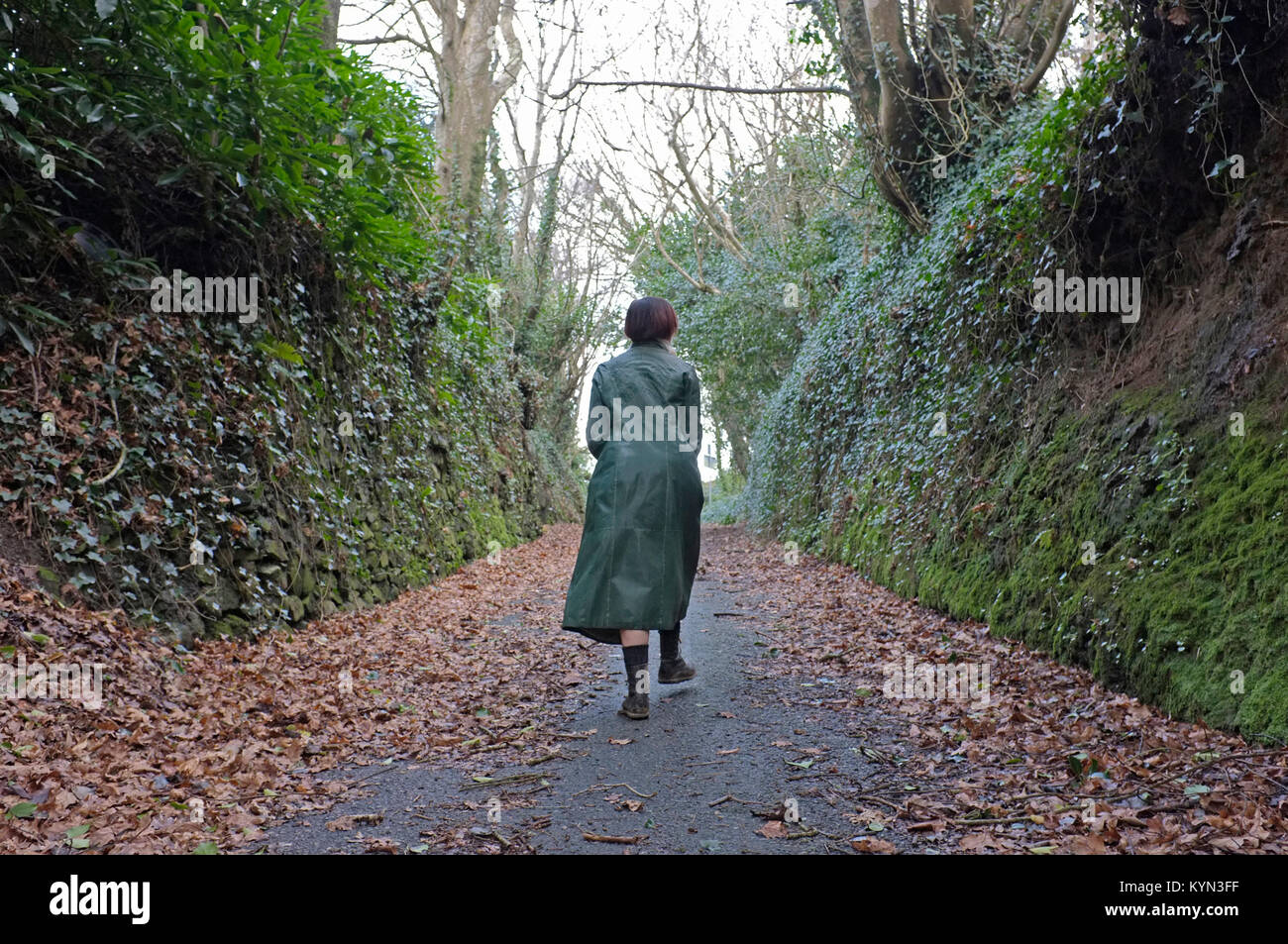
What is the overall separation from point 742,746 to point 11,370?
15.6 feet

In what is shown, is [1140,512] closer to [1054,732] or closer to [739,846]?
[1054,732]

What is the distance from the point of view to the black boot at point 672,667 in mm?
5453

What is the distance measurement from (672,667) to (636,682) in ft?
2.50

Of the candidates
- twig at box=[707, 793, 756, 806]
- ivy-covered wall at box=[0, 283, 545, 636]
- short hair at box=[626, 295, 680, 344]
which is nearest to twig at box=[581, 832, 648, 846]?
twig at box=[707, 793, 756, 806]

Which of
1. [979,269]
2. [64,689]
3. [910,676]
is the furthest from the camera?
[979,269]

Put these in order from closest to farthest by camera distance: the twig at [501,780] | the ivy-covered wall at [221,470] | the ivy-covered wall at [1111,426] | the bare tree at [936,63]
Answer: the twig at [501,780], the ivy-covered wall at [1111,426], the ivy-covered wall at [221,470], the bare tree at [936,63]

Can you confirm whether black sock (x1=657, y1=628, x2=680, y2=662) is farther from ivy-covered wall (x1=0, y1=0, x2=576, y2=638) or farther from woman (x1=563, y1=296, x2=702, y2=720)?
ivy-covered wall (x1=0, y1=0, x2=576, y2=638)

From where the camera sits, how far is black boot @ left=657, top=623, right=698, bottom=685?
17.9 ft

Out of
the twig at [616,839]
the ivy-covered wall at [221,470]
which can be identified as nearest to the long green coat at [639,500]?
the twig at [616,839]

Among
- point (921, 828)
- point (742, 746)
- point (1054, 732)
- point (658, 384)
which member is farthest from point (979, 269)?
point (921, 828)

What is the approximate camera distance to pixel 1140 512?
4812 mm

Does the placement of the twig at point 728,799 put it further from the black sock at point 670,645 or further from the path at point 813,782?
the black sock at point 670,645

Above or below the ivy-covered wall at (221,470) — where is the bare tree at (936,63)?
above

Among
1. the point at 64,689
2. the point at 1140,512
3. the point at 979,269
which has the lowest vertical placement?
the point at 64,689
